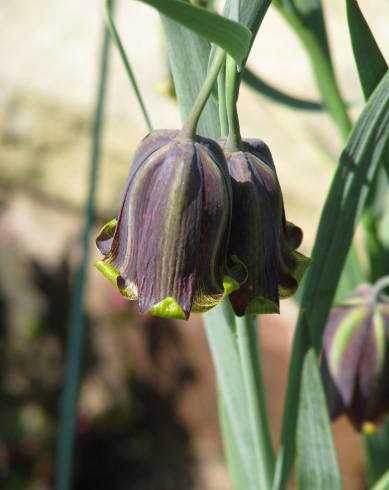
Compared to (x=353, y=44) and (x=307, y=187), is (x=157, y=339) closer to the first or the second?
(x=307, y=187)

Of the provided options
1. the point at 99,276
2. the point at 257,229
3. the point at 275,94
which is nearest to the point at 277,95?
the point at 275,94

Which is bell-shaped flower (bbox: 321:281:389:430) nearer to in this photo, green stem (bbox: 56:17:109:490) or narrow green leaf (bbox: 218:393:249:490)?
narrow green leaf (bbox: 218:393:249:490)

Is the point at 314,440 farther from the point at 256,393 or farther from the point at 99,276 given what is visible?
the point at 99,276

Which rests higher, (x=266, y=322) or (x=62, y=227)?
(x=62, y=227)

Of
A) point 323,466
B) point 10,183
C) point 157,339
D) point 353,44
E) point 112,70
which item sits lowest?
point 323,466

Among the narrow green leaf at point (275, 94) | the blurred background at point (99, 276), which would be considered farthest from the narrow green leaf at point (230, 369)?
the blurred background at point (99, 276)

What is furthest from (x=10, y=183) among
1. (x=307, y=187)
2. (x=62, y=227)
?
(x=307, y=187)
